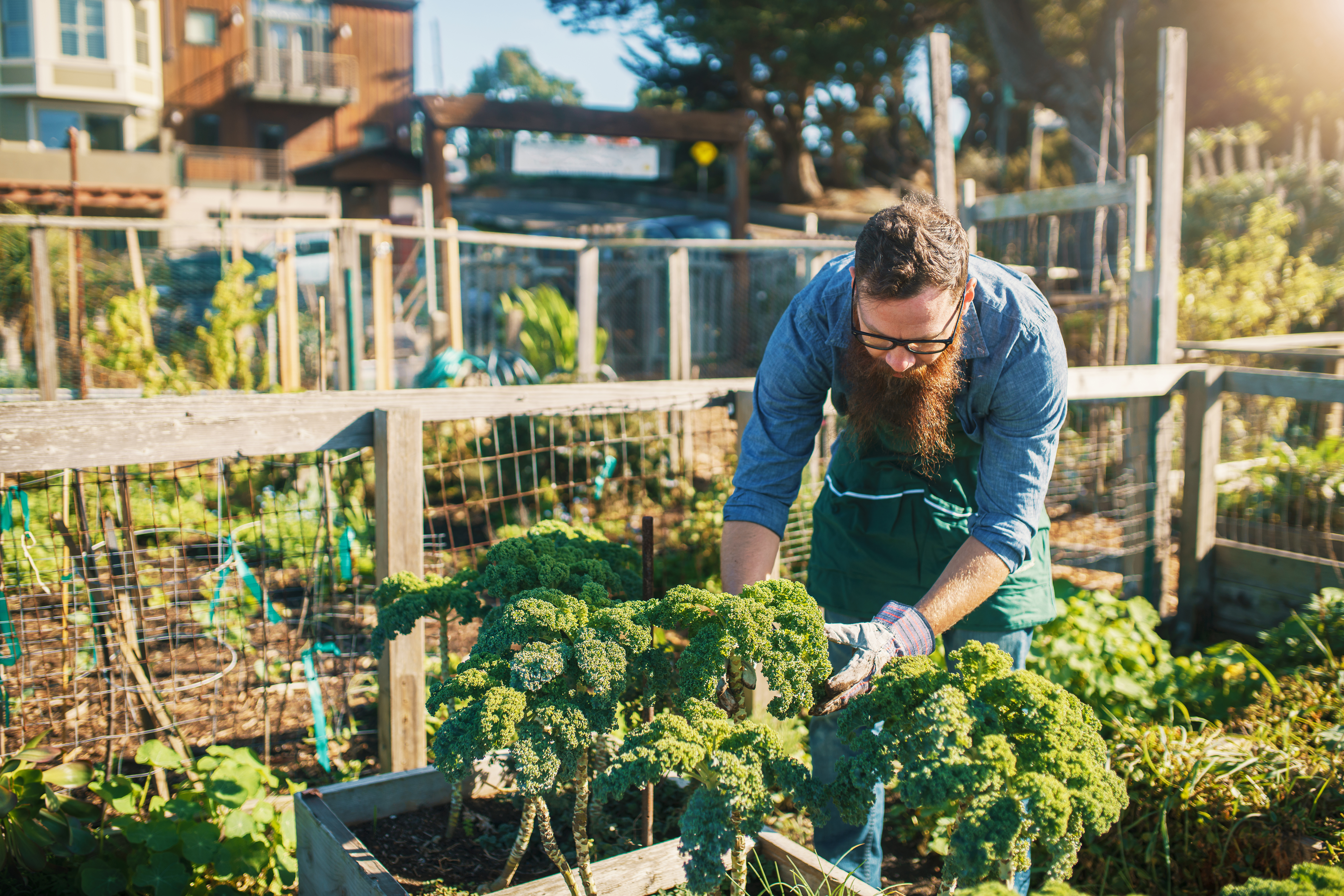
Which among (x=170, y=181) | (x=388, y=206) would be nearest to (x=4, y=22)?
(x=170, y=181)

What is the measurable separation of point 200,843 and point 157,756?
0.27 meters

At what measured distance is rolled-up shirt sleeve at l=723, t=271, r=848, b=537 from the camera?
2.14m

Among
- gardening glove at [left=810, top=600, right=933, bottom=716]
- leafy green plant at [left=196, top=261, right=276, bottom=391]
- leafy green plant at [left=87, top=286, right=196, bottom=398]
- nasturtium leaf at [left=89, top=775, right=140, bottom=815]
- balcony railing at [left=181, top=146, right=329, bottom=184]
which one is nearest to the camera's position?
gardening glove at [left=810, top=600, right=933, bottom=716]

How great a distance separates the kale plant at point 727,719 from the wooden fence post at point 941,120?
125 inches

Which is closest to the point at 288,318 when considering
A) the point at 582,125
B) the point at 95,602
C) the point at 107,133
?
the point at 95,602

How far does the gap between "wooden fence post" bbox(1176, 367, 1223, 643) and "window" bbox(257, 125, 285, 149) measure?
3243 cm

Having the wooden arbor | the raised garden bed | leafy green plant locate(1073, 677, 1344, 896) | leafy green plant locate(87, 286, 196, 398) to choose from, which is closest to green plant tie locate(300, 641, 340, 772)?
the raised garden bed

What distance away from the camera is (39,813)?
7.13 ft

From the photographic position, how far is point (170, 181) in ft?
86.1

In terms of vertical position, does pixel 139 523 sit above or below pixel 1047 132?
below

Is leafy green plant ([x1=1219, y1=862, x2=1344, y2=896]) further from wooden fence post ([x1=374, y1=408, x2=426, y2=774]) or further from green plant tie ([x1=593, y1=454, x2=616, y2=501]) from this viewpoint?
green plant tie ([x1=593, y1=454, x2=616, y2=501])

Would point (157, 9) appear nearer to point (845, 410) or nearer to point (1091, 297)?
point (1091, 297)

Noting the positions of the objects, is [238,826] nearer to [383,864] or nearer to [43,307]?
[383,864]

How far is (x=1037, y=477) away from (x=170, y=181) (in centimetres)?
2932
